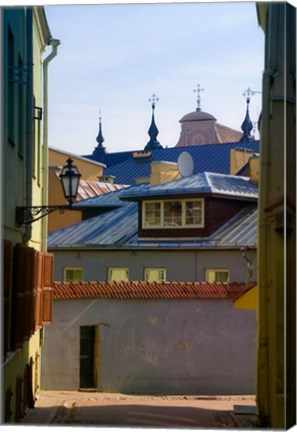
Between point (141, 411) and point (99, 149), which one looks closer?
point (141, 411)

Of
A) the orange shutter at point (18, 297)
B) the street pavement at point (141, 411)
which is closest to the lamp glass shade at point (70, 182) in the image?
the orange shutter at point (18, 297)

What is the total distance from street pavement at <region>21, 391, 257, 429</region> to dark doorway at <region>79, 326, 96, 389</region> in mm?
57

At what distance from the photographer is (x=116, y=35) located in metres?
6.10

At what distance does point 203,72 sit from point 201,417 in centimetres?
169

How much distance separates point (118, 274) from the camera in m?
6.20

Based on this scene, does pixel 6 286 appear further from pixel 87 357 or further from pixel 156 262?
pixel 156 262

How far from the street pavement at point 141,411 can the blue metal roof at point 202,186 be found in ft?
3.33

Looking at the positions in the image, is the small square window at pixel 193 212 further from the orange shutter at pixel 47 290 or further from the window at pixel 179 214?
the orange shutter at pixel 47 290

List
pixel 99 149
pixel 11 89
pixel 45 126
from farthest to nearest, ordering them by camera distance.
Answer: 1. pixel 99 149
2. pixel 45 126
3. pixel 11 89

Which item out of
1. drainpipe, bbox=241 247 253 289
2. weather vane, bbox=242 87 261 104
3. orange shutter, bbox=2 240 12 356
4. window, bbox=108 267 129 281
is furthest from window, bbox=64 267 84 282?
weather vane, bbox=242 87 261 104

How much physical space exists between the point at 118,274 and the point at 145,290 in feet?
0.53

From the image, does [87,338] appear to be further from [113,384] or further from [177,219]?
[177,219]

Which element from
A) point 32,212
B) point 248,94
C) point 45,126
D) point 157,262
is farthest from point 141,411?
point 248,94

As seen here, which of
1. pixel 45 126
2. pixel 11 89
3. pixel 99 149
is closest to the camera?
pixel 11 89
